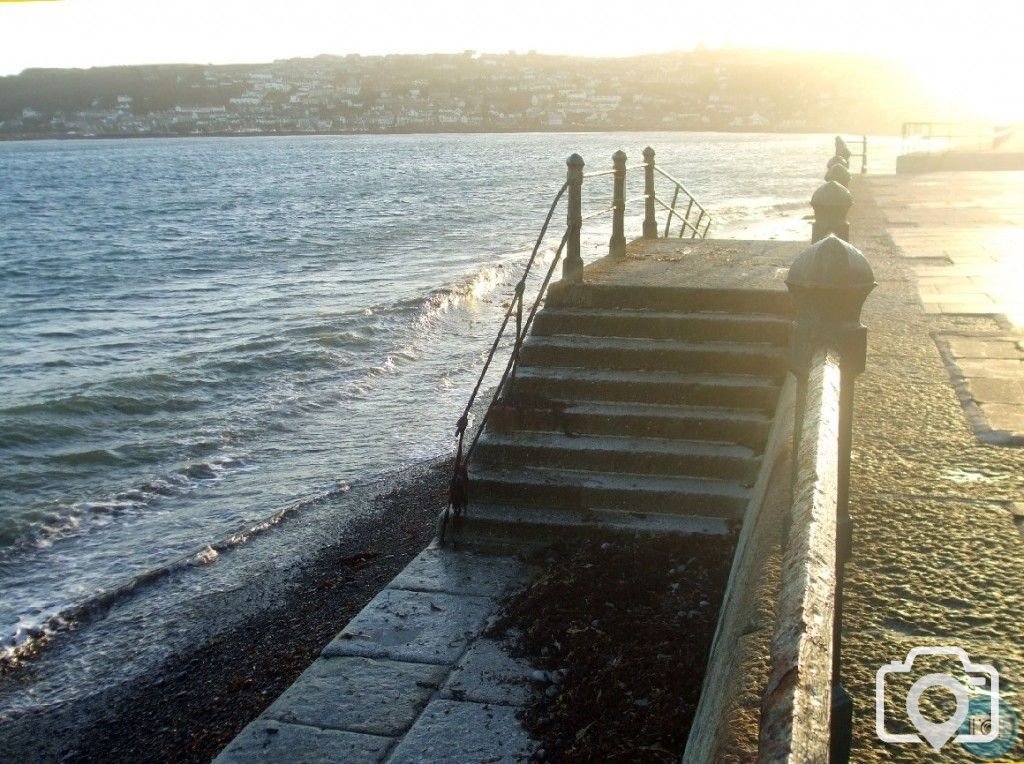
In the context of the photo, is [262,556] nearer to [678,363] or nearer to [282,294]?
[678,363]

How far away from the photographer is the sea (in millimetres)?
8797

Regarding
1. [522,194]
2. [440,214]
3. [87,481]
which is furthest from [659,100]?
[87,481]

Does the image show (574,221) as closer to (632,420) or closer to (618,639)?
(632,420)

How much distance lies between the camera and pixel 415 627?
5.61m

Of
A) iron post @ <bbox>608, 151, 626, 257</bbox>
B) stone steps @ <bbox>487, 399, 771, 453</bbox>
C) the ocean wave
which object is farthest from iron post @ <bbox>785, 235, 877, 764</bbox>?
the ocean wave

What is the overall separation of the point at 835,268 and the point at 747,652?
117 centimetres

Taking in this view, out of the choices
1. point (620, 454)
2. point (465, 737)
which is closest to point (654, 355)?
point (620, 454)

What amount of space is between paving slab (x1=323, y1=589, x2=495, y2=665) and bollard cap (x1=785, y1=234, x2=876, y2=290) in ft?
10.2

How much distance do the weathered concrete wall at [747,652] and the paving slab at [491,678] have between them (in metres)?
1.31

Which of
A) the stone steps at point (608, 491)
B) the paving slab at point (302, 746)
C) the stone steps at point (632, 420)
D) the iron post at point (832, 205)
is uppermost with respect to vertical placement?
the iron post at point (832, 205)

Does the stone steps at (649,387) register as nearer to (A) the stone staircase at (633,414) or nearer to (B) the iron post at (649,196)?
(A) the stone staircase at (633,414)

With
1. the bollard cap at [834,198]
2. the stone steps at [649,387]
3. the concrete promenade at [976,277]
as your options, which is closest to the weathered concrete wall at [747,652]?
the bollard cap at [834,198]

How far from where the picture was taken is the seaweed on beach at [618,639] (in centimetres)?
445

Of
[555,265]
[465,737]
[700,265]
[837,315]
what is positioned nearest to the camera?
[837,315]
